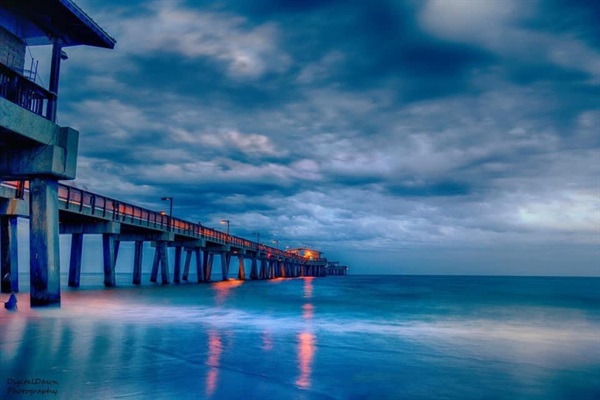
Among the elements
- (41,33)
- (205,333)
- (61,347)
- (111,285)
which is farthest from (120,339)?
(111,285)

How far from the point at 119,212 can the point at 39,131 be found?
18285 millimetres

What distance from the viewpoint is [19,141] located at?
1372 cm

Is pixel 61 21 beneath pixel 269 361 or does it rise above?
above

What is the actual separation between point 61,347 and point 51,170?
22.8 feet

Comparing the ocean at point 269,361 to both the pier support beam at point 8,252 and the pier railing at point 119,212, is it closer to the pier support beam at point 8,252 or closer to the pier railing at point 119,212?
the pier support beam at point 8,252

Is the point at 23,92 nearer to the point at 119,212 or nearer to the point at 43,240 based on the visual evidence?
the point at 43,240

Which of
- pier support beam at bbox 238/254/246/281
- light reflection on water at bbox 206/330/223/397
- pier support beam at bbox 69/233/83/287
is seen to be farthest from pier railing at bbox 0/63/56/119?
pier support beam at bbox 238/254/246/281

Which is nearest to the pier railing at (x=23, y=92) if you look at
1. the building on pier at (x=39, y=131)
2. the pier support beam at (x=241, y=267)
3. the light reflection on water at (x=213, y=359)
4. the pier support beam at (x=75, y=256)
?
the building on pier at (x=39, y=131)

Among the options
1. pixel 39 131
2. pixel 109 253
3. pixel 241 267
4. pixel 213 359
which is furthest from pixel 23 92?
pixel 241 267

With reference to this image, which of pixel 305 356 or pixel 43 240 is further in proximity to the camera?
pixel 43 240

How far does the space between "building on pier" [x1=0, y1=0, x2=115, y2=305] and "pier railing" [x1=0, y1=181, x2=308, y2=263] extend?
10.4 metres

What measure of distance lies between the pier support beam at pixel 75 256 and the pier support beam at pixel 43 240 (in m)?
18.1

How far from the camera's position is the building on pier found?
44.2ft

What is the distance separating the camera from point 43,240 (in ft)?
45.0
